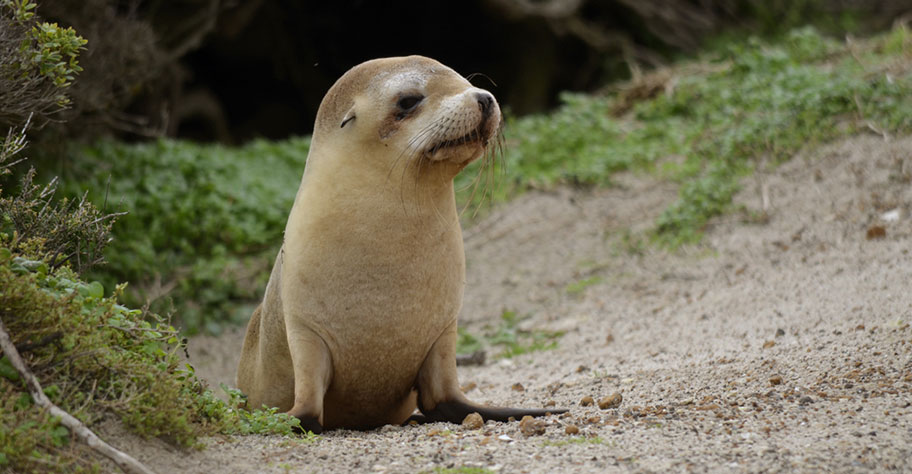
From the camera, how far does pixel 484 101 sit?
414cm

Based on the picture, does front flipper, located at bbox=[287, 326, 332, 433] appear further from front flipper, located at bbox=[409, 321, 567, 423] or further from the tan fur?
front flipper, located at bbox=[409, 321, 567, 423]

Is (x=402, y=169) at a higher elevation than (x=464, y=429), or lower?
higher

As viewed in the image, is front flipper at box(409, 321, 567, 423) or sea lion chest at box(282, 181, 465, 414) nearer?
sea lion chest at box(282, 181, 465, 414)

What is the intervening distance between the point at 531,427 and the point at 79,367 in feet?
5.41

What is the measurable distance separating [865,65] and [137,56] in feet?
21.9

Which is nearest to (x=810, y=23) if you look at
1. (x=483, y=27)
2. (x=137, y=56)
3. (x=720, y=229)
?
(x=483, y=27)

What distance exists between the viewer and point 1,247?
3477 mm

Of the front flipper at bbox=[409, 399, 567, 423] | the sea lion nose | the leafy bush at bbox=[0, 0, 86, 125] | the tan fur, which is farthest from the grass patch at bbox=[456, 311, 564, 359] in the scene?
the leafy bush at bbox=[0, 0, 86, 125]

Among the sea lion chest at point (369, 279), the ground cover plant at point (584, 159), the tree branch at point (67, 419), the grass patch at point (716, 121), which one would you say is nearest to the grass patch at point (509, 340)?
the ground cover plant at point (584, 159)

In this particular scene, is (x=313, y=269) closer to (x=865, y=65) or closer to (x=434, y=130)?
(x=434, y=130)

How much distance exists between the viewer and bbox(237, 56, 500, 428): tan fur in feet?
14.0

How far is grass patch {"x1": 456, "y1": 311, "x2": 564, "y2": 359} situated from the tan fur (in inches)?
85.9

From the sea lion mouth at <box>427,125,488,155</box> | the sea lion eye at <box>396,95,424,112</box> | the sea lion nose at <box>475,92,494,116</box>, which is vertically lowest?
the sea lion mouth at <box>427,125,488,155</box>

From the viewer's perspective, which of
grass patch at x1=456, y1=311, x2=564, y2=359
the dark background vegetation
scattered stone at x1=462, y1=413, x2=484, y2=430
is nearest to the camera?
scattered stone at x1=462, y1=413, x2=484, y2=430
